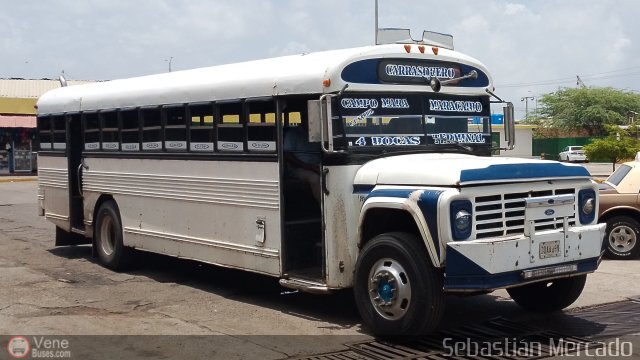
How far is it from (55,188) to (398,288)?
7815 millimetres

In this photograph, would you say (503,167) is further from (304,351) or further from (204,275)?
(204,275)

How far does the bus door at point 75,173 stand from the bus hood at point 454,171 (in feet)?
21.0

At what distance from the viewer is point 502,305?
8.88 metres

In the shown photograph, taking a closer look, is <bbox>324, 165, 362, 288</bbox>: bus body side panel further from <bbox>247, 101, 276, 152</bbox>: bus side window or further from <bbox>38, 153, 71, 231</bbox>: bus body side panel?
<bbox>38, 153, 71, 231</bbox>: bus body side panel

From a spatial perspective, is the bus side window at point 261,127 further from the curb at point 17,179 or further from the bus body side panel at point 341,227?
the curb at point 17,179

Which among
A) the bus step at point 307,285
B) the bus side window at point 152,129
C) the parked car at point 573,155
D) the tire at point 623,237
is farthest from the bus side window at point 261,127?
the parked car at point 573,155

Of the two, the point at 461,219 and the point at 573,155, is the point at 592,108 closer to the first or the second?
the point at 573,155

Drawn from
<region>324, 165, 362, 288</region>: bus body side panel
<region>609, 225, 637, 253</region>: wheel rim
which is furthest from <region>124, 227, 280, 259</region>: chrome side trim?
<region>609, 225, 637, 253</region>: wheel rim

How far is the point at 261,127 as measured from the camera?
8641mm

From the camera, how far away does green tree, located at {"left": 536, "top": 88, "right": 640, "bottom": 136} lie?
73438mm

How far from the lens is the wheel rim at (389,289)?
279 inches

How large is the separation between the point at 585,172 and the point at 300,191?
2.84 m

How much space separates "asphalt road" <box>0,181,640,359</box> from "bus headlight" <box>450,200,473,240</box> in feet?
4.83

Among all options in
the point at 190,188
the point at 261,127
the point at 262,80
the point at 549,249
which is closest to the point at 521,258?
the point at 549,249
